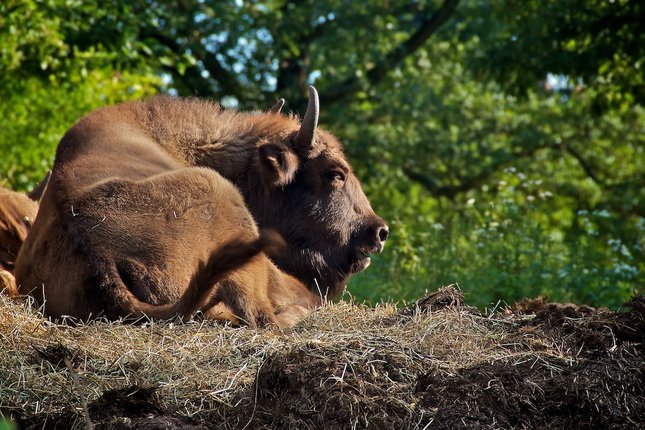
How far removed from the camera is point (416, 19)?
66.3 ft

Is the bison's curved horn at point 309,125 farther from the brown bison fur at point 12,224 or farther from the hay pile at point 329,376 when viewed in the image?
the hay pile at point 329,376

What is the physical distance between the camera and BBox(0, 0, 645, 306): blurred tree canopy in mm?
10164

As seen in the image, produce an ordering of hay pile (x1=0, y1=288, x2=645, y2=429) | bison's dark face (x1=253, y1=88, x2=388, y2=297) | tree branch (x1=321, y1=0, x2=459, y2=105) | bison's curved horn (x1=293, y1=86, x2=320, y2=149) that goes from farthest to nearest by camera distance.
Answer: tree branch (x1=321, y1=0, x2=459, y2=105) → bison's dark face (x1=253, y1=88, x2=388, y2=297) → bison's curved horn (x1=293, y1=86, x2=320, y2=149) → hay pile (x1=0, y1=288, x2=645, y2=429)

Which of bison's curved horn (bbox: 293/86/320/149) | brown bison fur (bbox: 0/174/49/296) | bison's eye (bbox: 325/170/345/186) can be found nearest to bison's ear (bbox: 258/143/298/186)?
bison's curved horn (bbox: 293/86/320/149)

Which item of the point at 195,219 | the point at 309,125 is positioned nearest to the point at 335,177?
the point at 309,125

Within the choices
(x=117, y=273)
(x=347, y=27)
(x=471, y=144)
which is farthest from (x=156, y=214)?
(x=471, y=144)

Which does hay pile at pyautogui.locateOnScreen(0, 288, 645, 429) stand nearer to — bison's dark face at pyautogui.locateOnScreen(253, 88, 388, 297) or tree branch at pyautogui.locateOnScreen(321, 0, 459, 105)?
bison's dark face at pyautogui.locateOnScreen(253, 88, 388, 297)

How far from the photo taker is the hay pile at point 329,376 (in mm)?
3744

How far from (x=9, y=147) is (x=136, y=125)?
19.3ft

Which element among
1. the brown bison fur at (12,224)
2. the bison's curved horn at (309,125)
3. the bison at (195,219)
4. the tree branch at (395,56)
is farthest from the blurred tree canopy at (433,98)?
the brown bison fur at (12,224)

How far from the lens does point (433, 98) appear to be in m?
19.1

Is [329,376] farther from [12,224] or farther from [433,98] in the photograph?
[433,98]

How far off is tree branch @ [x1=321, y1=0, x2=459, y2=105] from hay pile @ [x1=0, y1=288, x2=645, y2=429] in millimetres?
13988

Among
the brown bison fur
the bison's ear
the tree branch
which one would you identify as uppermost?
the bison's ear
